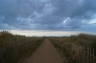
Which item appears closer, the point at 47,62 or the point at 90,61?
the point at 90,61

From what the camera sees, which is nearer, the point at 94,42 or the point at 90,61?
the point at 90,61

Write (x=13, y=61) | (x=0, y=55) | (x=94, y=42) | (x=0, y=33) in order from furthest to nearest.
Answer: (x=0, y=33) → (x=94, y=42) → (x=13, y=61) → (x=0, y=55)

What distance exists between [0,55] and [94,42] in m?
10.7

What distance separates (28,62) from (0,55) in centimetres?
293

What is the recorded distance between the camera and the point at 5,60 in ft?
52.6

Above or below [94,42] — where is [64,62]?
below

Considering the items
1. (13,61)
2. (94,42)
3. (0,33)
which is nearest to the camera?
(13,61)

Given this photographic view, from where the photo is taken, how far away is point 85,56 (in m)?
16.4

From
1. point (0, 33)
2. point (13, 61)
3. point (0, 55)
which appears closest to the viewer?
point (0, 55)

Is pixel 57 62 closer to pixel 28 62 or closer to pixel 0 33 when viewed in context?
pixel 28 62

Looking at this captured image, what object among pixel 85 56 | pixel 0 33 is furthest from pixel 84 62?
pixel 0 33

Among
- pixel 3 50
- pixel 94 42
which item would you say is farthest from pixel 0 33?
pixel 3 50

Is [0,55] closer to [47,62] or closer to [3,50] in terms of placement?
[3,50]

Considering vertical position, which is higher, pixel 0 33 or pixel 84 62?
pixel 0 33
